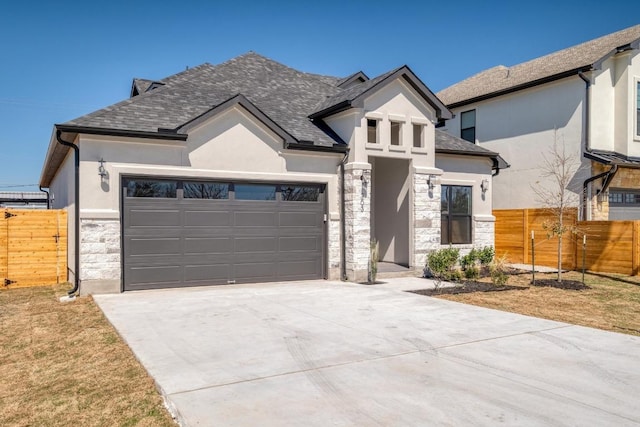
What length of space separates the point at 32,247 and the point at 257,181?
6.75 m

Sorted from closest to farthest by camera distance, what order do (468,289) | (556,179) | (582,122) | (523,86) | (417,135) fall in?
(468,289), (417,135), (582,122), (556,179), (523,86)

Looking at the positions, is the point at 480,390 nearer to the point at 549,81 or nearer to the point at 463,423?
the point at 463,423

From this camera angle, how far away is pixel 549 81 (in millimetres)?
17828

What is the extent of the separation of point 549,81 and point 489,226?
6381 millimetres

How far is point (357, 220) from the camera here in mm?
13219

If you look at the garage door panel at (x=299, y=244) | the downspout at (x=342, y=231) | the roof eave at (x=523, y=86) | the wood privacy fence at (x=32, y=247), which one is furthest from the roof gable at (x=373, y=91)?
the wood privacy fence at (x=32, y=247)

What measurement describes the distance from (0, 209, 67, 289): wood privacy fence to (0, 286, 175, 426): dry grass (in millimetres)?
4837

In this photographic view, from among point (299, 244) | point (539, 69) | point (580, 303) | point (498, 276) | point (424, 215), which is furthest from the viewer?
point (539, 69)

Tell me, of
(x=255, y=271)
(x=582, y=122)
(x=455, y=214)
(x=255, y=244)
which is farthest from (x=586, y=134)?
(x=255, y=271)

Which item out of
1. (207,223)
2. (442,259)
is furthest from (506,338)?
(207,223)

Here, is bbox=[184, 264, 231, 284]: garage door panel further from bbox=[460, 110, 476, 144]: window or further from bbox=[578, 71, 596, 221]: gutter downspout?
bbox=[460, 110, 476, 144]: window

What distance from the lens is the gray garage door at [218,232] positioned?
37.0 feet

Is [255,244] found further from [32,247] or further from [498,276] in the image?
[498,276]

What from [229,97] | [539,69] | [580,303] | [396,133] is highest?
[539,69]
